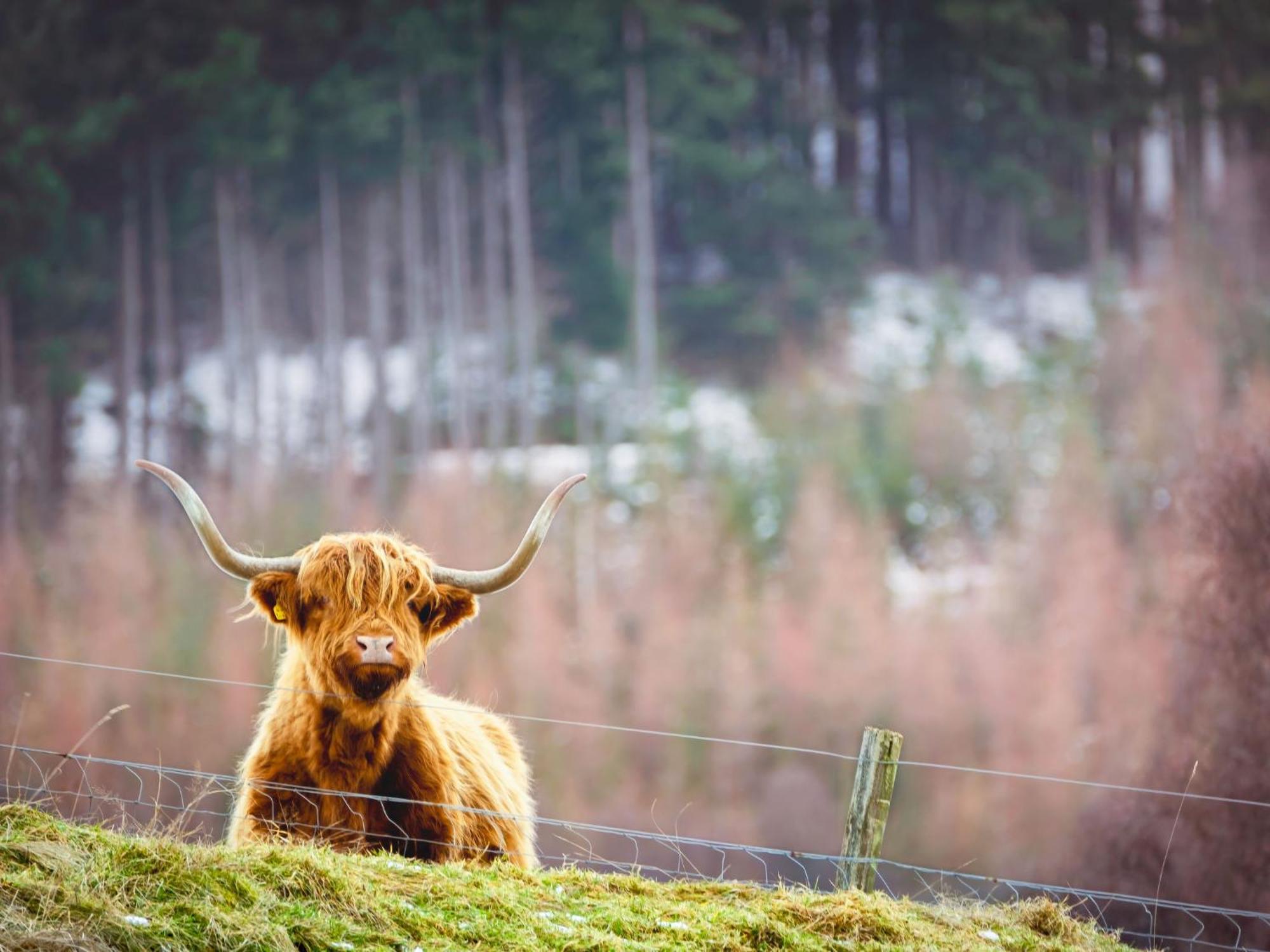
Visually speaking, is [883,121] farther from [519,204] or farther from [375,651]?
[375,651]

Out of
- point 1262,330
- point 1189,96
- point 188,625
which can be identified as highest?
point 1189,96

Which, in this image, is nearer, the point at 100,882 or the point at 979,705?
the point at 100,882

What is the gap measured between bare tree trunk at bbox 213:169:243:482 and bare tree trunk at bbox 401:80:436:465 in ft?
13.5

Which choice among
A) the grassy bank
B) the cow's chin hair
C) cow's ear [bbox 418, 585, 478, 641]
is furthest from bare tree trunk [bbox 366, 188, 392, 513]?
the grassy bank

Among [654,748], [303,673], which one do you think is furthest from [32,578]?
[303,673]

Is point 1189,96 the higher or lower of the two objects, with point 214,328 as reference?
higher

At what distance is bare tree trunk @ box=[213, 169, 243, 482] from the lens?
3709 centimetres

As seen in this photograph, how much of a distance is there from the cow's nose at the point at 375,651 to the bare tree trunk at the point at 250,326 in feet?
107

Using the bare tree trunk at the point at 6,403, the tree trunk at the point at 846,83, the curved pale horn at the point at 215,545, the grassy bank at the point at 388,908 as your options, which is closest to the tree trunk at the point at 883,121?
the tree trunk at the point at 846,83

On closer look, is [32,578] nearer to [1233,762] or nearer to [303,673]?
[1233,762]

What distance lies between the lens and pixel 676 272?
138 ft

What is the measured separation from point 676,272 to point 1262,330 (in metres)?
15.7

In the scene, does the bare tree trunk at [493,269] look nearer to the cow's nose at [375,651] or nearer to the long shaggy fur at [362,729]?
the long shaggy fur at [362,729]

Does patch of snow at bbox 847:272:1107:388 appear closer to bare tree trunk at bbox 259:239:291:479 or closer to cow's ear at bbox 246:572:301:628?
bare tree trunk at bbox 259:239:291:479
